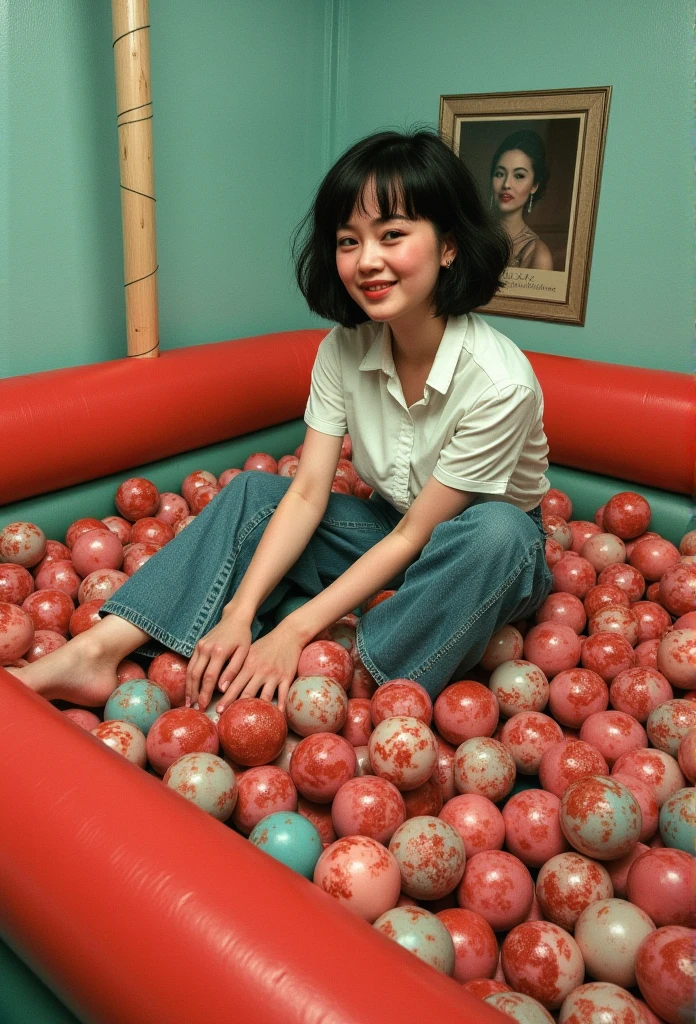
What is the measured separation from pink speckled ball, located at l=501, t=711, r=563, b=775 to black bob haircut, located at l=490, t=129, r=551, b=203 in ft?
5.08

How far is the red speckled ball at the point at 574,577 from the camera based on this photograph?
1680 millimetres

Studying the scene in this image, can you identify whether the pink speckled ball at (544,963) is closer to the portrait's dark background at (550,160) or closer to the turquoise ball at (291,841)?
the turquoise ball at (291,841)

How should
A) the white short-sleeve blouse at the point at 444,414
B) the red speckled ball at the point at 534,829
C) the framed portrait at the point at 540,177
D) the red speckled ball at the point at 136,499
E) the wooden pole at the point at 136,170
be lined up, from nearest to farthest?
the red speckled ball at the point at 534,829 < the white short-sleeve blouse at the point at 444,414 < the wooden pole at the point at 136,170 < the red speckled ball at the point at 136,499 < the framed portrait at the point at 540,177

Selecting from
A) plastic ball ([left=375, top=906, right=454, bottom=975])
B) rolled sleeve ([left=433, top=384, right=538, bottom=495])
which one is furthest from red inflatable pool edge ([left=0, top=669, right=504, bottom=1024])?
rolled sleeve ([left=433, top=384, right=538, bottom=495])

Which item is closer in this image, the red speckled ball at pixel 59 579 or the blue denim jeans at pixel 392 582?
the blue denim jeans at pixel 392 582

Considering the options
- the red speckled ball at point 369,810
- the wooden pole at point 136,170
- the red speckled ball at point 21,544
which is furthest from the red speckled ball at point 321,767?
the wooden pole at point 136,170

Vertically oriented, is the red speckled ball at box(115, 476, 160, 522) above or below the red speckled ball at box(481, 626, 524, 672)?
above

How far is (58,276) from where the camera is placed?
2004 mm

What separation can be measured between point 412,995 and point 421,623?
0.67m

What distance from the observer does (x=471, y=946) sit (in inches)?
36.5

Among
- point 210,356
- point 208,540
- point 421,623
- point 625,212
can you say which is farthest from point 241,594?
point 625,212

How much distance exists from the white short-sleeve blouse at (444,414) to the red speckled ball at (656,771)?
17.3 inches

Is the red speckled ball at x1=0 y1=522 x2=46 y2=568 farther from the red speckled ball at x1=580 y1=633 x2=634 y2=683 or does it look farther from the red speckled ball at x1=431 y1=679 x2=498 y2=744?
the red speckled ball at x1=580 y1=633 x2=634 y2=683

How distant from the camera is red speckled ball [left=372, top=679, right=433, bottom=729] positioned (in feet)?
3.98
